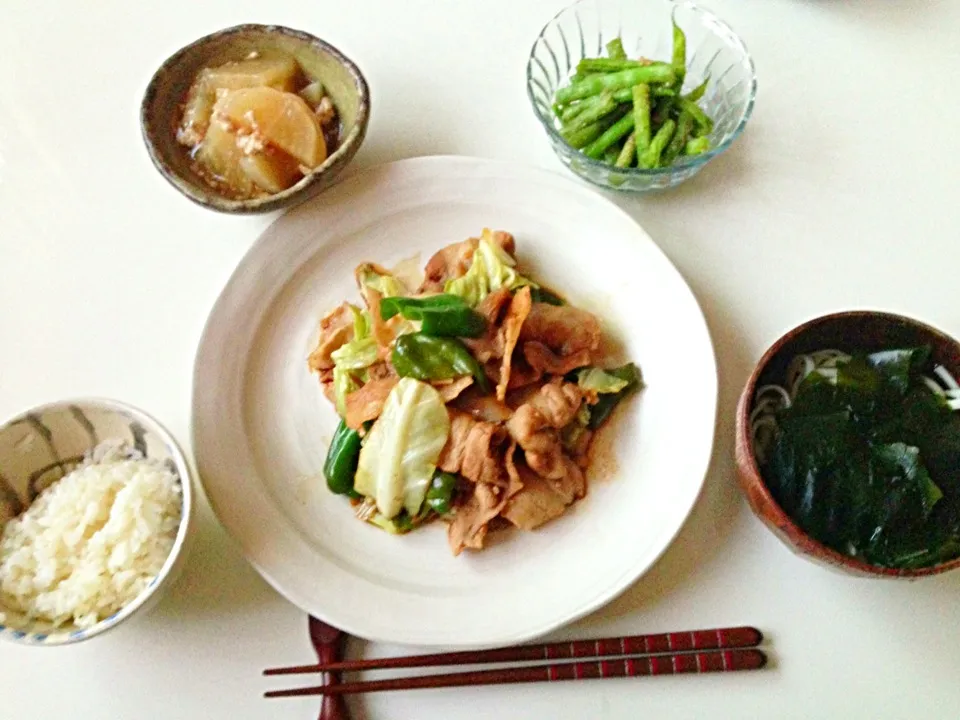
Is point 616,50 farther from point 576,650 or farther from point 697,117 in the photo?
point 576,650

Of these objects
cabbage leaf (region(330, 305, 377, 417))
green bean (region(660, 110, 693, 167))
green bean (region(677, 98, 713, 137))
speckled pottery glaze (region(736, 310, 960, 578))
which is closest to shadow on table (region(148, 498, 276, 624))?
cabbage leaf (region(330, 305, 377, 417))

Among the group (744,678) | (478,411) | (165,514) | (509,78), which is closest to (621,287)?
(478,411)

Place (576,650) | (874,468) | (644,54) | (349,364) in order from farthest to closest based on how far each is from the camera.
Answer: (644,54), (349,364), (576,650), (874,468)

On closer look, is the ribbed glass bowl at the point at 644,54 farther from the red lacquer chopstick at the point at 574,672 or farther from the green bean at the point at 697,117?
the red lacquer chopstick at the point at 574,672

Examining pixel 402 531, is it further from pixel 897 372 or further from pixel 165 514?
pixel 897 372

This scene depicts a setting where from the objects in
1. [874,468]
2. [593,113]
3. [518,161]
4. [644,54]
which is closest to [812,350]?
[874,468]

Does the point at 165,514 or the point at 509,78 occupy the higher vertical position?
the point at 509,78
